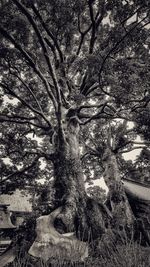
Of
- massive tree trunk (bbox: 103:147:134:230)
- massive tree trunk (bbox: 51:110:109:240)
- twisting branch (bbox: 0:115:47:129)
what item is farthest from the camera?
twisting branch (bbox: 0:115:47:129)

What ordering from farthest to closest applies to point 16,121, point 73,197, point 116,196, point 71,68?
point 71,68 < point 16,121 < point 116,196 < point 73,197

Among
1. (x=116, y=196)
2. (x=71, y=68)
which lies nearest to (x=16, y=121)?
(x=71, y=68)

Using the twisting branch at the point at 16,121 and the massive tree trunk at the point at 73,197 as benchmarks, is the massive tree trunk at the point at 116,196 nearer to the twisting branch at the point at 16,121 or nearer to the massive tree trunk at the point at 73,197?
the massive tree trunk at the point at 73,197

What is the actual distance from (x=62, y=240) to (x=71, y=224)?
0.83 meters

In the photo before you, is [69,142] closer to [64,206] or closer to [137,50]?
[64,206]

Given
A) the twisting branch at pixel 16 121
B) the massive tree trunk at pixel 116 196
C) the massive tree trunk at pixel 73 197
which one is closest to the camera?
the massive tree trunk at pixel 73 197

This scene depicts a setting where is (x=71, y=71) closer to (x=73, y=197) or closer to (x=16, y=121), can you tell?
(x=16, y=121)

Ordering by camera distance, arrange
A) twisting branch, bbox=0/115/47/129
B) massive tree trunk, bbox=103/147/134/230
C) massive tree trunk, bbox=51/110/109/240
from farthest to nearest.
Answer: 1. twisting branch, bbox=0/115/47/129
2. massive tree trunk, bbox=103/147/134/230
3. massive tree trunk, bbox=51/110/109/240

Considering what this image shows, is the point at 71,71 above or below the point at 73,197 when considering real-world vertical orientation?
above

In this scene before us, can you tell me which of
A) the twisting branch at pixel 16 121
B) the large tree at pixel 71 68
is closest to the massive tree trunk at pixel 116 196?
the large tree at pixel 71 68

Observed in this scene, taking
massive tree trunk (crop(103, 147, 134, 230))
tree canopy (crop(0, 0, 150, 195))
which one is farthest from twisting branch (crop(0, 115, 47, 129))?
massive tree trunk (crop(103, 147, 134, 230))

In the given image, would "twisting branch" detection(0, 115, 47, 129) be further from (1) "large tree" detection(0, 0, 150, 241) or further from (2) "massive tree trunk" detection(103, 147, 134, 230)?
(2) "massive tree trunk" detection(103, 147, 134, 230)

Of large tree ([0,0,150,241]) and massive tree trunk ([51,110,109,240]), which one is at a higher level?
large tree ([0,0,150,241])

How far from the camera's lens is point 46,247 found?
22.2ft
